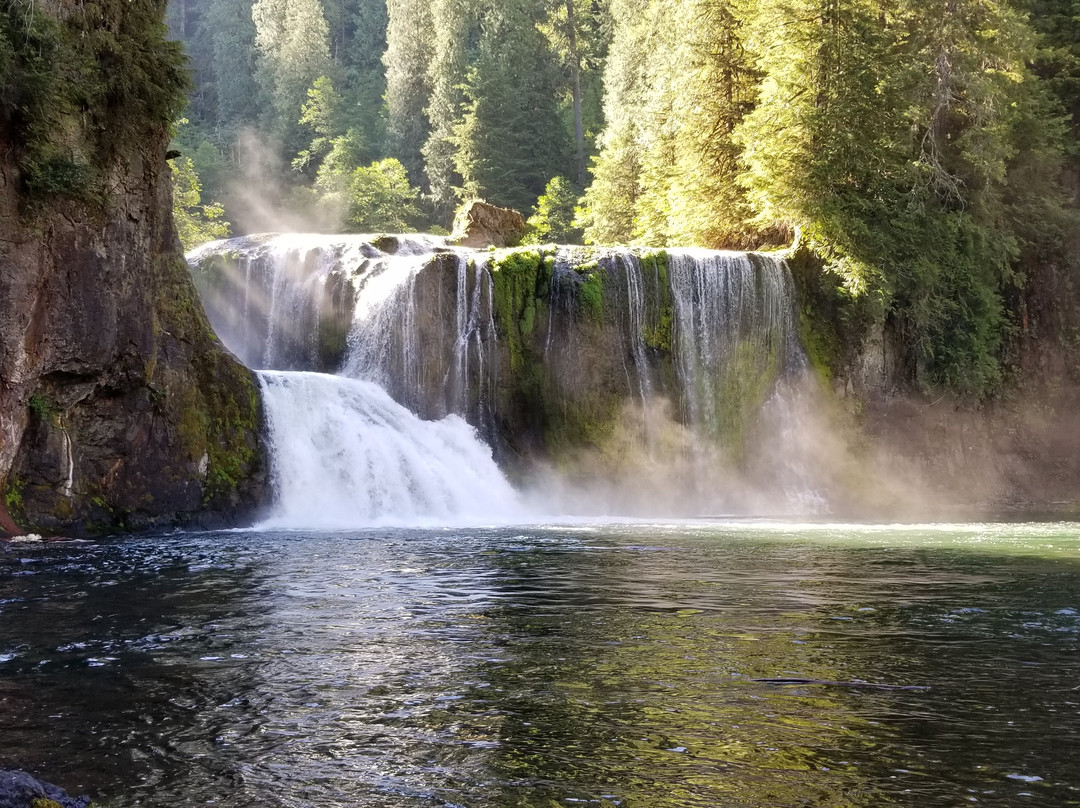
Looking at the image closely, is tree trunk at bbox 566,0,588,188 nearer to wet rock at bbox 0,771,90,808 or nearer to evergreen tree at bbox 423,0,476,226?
evergreen tree at bbox 423,0,476,226

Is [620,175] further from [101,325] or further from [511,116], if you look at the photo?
[101,325]

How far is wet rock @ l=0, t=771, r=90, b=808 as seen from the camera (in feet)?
13.2

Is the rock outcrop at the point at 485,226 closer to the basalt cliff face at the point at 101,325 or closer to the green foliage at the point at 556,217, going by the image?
the green foliage at the point at 556,217

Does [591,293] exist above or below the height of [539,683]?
above

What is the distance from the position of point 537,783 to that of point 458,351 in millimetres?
19698

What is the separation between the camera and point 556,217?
44219 millimetres

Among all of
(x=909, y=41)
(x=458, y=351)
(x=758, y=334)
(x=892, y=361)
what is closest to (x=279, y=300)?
(x=458, y=351)

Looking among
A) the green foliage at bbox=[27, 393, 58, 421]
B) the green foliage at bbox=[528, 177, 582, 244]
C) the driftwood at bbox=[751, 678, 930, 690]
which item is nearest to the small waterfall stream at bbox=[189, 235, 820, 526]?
the green foliage at bbox=[27, 393, 58, 421]

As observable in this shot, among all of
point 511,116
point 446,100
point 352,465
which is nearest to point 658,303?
point 352,465

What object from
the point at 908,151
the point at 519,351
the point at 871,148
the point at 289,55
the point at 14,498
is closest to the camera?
the point at 14,498

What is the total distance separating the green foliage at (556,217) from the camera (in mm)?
43781

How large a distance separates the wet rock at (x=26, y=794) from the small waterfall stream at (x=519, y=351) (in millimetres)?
16521

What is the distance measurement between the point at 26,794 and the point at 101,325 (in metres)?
14.1

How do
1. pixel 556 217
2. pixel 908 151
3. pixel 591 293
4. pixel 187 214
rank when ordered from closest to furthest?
pixel 591 293 < pixel 908 151 < pixel 187 214 < pixel 556 217
